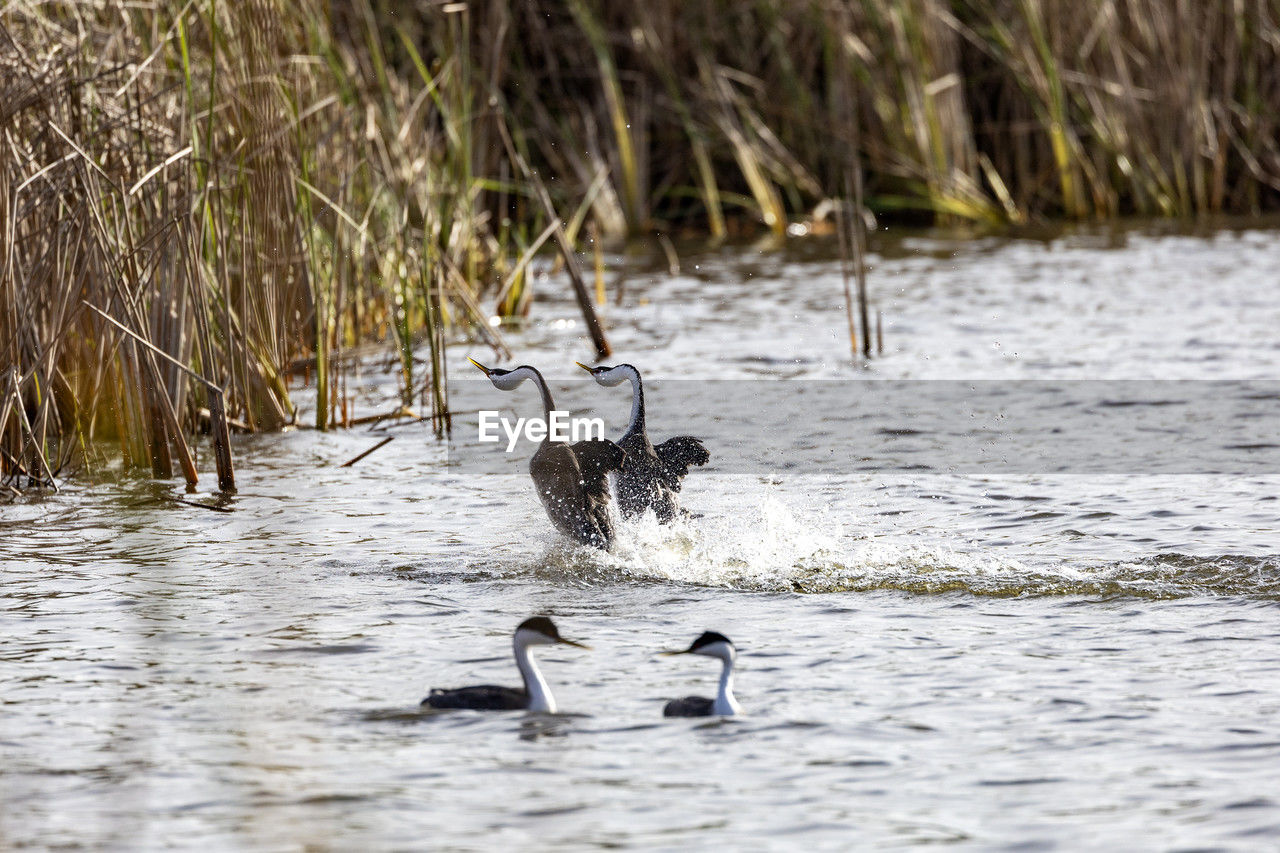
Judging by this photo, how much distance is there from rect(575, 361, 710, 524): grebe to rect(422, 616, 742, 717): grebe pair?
1.97 meters

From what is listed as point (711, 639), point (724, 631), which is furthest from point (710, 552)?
point (711, 639)

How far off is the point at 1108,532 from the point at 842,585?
1200 millimetres

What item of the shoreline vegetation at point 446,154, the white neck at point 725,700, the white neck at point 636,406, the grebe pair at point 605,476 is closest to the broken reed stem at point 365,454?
the shoreline vegetation at point 446,154

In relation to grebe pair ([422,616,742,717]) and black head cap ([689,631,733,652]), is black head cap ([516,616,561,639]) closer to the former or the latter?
grebe pair ([422,616,742,717])

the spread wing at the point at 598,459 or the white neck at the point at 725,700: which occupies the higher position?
the spread wing at the point at 598,459

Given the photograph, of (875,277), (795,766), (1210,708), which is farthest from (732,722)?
(875,277)

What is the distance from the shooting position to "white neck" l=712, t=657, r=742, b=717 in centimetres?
450

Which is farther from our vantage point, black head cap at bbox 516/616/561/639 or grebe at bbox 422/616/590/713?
black head cap at bbox 516/616/561/639

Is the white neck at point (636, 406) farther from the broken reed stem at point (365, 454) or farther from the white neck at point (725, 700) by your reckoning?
the white neck at point (725, 700)

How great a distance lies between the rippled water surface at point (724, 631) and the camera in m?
3.99

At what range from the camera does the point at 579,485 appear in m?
6.47

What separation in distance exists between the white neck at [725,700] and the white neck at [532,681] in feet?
1.37

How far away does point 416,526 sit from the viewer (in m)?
6.92

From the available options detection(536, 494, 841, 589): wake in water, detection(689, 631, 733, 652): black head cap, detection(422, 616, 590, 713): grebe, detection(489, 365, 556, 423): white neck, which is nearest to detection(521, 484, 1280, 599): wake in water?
detection(536, 494, 841, 589): wake in water
